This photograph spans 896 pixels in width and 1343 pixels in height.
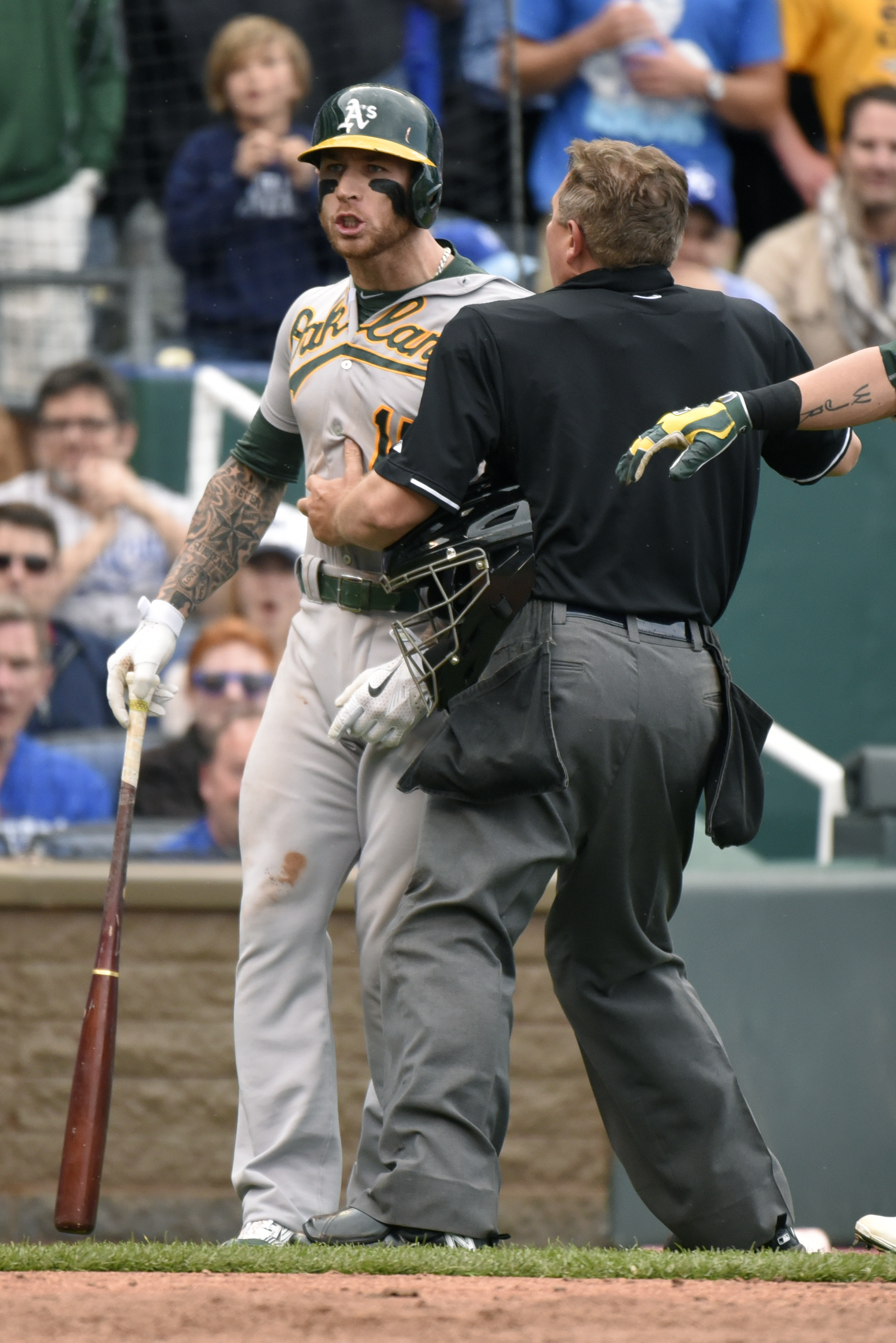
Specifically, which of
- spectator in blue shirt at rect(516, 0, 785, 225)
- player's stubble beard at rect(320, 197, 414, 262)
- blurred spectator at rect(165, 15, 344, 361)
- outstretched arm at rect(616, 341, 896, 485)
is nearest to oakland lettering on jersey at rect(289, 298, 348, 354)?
player's stubble beard at rect(320, 197, 414, 262)

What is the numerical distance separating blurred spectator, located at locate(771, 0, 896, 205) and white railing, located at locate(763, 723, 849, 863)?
8.79ft

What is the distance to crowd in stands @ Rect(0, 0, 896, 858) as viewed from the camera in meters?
6.84

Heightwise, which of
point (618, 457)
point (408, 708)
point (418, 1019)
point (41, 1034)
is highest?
point (618, 457)

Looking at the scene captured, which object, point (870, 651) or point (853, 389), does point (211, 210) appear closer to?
point (870, 651)

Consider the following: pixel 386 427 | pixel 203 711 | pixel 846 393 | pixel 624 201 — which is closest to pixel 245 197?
pixel 203 711

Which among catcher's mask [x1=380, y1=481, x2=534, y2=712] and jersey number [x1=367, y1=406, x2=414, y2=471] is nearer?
catcher's mask [x1=380, y1=481, x2=534, y2=712]

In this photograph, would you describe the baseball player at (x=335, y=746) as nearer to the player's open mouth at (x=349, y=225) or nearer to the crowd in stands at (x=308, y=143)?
the player's open mouth at (x=349, y=225)

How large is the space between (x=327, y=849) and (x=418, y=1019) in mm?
527

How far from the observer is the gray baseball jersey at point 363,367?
3.40 meters

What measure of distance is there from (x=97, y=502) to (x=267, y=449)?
2.86m

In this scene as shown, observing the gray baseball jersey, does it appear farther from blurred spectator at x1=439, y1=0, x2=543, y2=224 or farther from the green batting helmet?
blurred spectator at x1=439, y1=0, x2=543, y2=224

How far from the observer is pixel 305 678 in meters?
3.50

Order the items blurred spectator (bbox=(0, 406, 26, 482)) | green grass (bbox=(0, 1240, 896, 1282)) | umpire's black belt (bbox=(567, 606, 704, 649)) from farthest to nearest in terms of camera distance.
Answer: blurred spectator (bbox=(0, 406, 26, 482))
umpire's black belt (bbox=(567, 606, 704, 649))
green grass (bbox=(0, 1240, 896, 1282))

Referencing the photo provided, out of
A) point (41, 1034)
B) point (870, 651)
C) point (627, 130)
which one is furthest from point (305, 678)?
point (627, 130)
